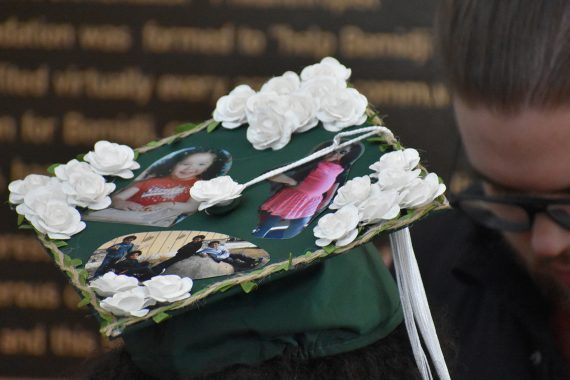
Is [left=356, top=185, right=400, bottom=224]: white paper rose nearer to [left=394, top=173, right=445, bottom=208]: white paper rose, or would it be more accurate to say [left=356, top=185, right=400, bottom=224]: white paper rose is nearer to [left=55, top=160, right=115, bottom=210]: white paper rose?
[left=394, top=173, right=445, bottom=208]: white paper rose

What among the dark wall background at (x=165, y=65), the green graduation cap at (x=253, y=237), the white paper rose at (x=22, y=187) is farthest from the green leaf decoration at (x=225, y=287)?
the dark wall background at (x=165, y=65)

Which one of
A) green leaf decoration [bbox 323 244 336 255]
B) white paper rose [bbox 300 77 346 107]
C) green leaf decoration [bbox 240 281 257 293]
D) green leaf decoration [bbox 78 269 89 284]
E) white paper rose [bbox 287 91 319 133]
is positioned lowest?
green leaf decoration [bbox 78 269 89 284]

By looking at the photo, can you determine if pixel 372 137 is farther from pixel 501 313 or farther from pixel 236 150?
pixel 501 313

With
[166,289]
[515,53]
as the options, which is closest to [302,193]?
[166,289]

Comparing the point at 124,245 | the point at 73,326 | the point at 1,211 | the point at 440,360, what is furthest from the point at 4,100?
the point at 440,360

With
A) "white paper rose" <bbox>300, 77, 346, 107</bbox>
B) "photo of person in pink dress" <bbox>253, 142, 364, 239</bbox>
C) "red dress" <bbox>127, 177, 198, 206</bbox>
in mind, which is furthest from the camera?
"white paper rose" <bbox>300, 77, 346, 107</bbox>

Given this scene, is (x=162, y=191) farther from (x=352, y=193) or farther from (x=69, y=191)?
(x=352, y=193)

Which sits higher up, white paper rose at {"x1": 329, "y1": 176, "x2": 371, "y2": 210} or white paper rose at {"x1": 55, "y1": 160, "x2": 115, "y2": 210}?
white paper rose at {"x1": 329, "y1": 176, "x2": 371, "y2": 210}

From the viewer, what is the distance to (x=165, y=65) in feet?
7.23

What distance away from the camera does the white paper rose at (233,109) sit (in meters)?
1.34

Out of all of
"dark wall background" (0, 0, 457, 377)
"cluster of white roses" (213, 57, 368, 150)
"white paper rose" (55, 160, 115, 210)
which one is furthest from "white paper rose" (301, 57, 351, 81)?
"dark wall background" (0, 0, 457, 377)

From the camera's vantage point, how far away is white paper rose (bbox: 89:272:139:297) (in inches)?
40.2

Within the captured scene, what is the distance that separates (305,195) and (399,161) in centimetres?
12

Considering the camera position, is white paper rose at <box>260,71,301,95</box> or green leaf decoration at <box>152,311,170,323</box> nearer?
green leaf decoration at <box>152,311,170,323</box>
